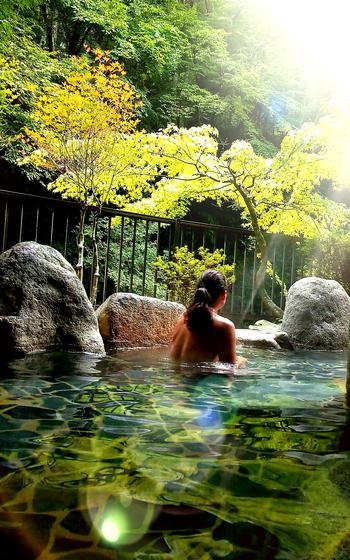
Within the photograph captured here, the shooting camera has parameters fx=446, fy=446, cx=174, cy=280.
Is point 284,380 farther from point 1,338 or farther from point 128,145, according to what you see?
point 128,145

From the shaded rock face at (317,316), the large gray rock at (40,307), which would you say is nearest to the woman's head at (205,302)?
the large gray rock at (40,307)

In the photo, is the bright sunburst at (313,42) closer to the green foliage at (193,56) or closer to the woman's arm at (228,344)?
the green foliage at (193,56)

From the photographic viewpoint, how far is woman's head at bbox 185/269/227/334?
3895 millimetres

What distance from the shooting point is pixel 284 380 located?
13.1 ft

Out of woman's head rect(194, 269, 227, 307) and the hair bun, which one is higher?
woman's head rect(194, 269, 227, 307)

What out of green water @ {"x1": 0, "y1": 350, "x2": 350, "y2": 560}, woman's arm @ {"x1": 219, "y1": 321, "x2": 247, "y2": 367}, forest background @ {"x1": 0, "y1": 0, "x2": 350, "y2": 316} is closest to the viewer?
green water @ {"x1": 0, "y1": 350, "x2": 350, "y2": 560}

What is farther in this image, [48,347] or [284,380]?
[48,347]

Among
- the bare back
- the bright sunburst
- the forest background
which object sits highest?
the bright sunburst

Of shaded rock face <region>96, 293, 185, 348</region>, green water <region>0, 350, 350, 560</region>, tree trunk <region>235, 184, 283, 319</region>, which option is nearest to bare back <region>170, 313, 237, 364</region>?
green water <region>0, 350, 350, 560</region>

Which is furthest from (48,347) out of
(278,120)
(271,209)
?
(278,120)

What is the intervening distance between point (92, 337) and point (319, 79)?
55.5 ft

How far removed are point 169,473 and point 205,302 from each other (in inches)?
93.4

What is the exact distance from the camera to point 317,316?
723 centimetres

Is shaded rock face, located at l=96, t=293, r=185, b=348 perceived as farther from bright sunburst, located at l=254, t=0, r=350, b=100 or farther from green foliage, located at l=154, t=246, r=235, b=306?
bright sunburst, located at l=254, t=0, r=350, b=100
